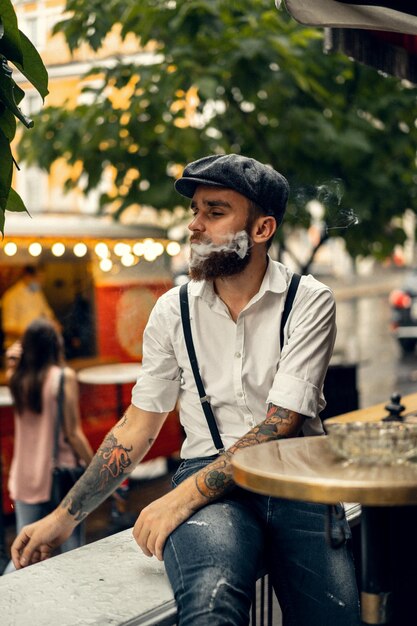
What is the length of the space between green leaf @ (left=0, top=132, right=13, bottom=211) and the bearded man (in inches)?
24.5

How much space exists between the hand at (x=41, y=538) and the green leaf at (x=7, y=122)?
1115mm

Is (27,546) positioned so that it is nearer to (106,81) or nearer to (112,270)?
(106,81)

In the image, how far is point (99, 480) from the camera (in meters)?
2.50

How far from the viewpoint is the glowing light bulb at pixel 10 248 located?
7613 mm

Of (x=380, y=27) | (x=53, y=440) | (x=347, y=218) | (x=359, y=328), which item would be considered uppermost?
(x=380, y=27)

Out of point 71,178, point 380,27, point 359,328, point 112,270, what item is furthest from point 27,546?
point 359,328

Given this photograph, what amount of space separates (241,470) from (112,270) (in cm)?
685

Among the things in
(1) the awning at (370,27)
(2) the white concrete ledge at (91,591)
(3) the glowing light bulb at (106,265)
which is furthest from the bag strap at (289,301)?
(3) the glowing light bulb at (106,265)

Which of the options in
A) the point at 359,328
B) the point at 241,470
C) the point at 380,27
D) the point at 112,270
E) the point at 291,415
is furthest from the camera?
the point at 359,328

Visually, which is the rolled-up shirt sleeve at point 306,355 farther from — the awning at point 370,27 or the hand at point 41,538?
the awning at point 370,27

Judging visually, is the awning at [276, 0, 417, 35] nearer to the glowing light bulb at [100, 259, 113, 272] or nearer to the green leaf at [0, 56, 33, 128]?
the green leaf at [0, 56, 33, 128]

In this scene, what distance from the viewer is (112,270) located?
8.38 meters

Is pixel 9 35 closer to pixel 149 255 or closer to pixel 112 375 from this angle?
pixel 149 255

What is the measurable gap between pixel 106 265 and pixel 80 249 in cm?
31
